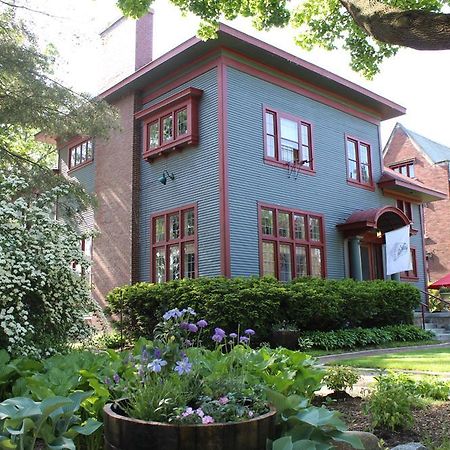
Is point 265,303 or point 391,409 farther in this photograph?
point 265,303

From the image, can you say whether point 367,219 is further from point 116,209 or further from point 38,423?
point 38,423

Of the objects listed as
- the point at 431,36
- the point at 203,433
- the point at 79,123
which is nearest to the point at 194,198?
the point at 79,123

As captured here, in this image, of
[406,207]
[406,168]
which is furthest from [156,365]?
[406,168]

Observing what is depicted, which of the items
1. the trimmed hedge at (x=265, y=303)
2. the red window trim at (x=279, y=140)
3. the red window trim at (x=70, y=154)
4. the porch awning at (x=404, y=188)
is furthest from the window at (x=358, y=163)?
the red window trim at (x=70, y=154)

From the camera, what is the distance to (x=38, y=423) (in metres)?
2.60

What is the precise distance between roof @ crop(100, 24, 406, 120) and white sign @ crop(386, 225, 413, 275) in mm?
4889

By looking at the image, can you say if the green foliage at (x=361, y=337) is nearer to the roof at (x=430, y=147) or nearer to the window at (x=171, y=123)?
the window at (x=171, y=123)

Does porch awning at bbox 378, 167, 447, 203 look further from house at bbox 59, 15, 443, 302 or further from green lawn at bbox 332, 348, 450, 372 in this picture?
green lawn at bbox 332, 348, 450, 372

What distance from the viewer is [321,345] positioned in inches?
459

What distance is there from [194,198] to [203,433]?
11.7 meters

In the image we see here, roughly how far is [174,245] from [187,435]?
12111mm

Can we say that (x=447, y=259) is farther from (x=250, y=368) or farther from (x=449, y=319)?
(x=250, y=368)

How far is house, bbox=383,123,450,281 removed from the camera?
95.9 feet

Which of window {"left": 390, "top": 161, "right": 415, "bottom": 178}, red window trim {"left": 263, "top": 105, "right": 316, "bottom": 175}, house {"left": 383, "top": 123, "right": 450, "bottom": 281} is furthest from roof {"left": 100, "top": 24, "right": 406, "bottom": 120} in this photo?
window {"left": 390, "top": 161, "right": 415, "bottom": 178}
